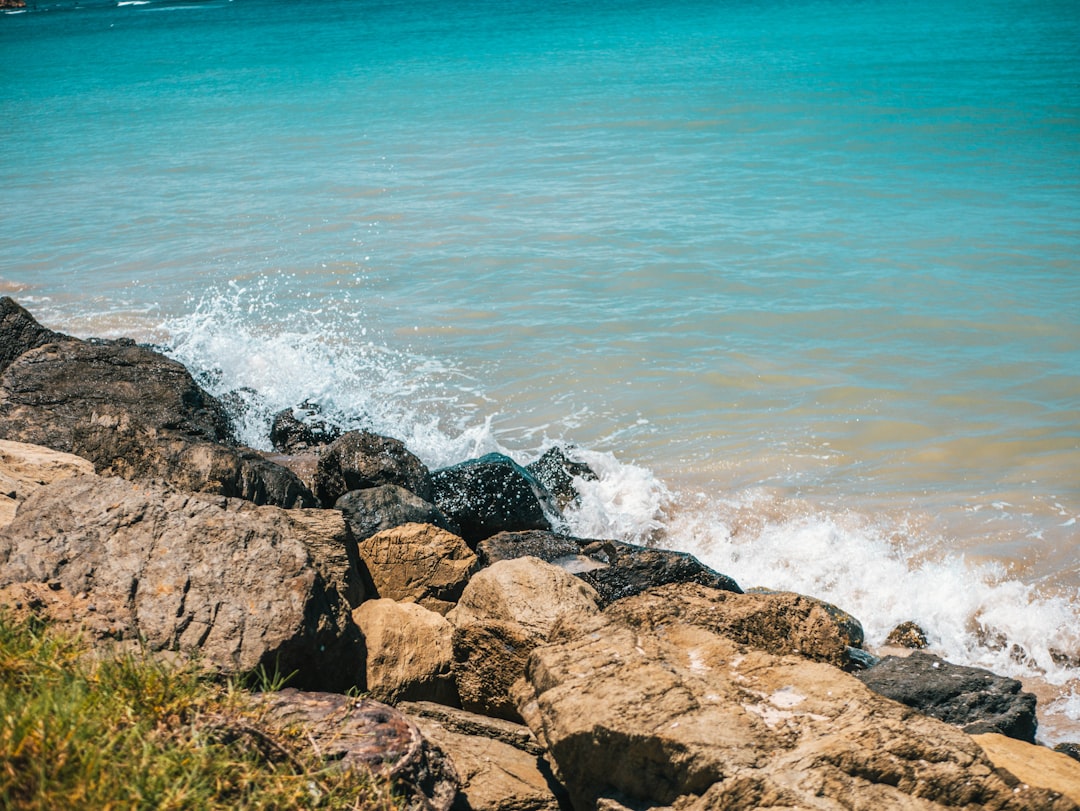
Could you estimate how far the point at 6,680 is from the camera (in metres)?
3.15

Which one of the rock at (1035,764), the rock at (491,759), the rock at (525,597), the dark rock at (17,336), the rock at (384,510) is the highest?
the dark rock at (17,336)

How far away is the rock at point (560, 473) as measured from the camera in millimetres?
9000

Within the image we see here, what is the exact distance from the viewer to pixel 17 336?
9.53 meters

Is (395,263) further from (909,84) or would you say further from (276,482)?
(909,84)

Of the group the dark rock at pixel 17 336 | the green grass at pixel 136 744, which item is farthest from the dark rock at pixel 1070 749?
the dark rock at pixel 17 336

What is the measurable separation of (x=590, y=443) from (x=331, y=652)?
6233mm

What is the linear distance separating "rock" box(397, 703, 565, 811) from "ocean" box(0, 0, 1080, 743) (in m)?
3.84

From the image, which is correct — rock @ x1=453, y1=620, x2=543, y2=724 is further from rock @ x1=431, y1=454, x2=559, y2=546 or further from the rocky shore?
rock @ x1=431, y1=454, x2=559, y2=546

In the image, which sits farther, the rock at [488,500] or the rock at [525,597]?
the rock at [488,500]

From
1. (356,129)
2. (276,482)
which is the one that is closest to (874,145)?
(356,129)

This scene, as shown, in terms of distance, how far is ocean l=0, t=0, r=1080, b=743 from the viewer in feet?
28.6

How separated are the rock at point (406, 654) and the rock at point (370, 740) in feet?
3.33

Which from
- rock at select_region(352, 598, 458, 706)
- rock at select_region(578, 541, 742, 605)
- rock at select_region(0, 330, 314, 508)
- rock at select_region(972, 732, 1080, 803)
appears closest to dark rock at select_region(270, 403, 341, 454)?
rock at select_region(0, 330, 314, 508)

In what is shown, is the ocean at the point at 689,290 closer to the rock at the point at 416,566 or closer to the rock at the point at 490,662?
the rock at the point at 416,566
